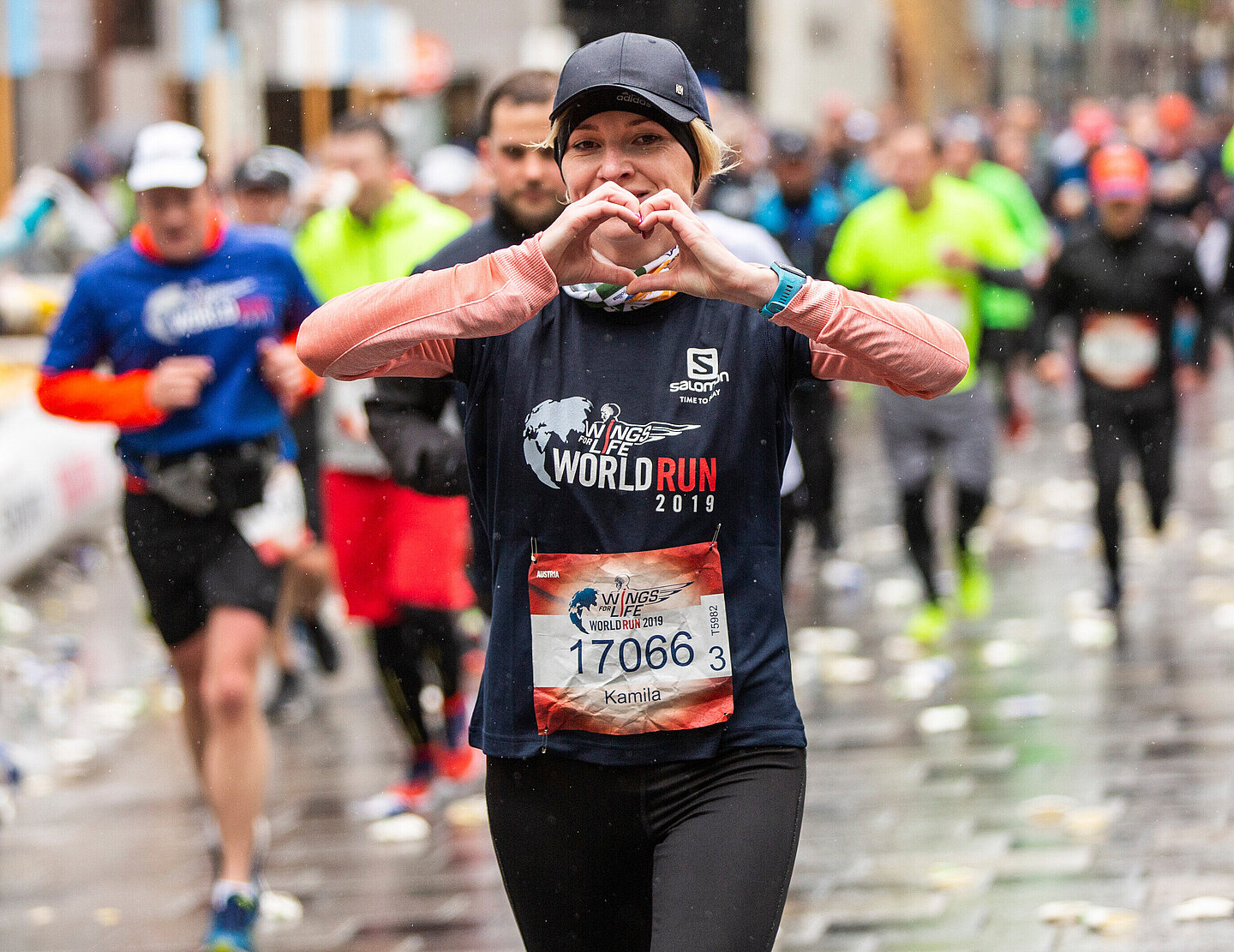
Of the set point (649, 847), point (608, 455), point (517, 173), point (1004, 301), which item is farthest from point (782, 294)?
point (1004, 301)

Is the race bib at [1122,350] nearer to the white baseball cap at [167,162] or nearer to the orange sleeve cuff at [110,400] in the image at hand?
the white baseball cap at [167,162]

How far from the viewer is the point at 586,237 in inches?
113

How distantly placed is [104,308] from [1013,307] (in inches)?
215

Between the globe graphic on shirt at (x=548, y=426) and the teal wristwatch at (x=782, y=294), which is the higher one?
the teal wristwatch at (x=782, y=294)

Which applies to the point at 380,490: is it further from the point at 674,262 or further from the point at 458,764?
the point at 674,262

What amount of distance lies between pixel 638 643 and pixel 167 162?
2953mm

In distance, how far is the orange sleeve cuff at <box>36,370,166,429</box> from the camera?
17.5ft

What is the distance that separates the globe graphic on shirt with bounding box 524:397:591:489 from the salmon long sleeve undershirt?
149 mm

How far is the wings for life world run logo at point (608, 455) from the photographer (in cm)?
297

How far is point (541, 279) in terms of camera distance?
9.46 feet

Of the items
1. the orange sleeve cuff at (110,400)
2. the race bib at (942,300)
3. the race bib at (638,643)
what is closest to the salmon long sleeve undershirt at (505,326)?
the race bib at (638,643)

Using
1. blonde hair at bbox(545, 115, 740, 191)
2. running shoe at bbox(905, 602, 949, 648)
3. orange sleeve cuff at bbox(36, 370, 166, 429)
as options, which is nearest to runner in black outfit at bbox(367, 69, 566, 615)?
orange sleeve cuff at bbox(36, 370, 166, 429)

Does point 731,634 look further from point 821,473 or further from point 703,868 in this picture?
point 821,473

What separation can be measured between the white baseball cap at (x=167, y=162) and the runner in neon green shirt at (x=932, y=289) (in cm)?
438
